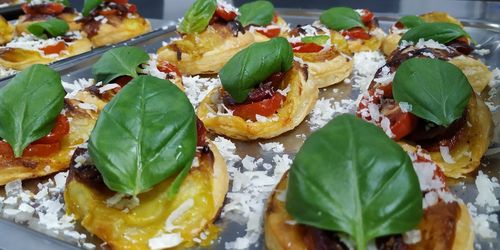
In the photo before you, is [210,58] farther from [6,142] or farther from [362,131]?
[362,131]

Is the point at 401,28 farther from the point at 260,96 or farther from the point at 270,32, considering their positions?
the point at 260,96

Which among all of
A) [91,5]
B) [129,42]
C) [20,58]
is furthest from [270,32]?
[20,58]

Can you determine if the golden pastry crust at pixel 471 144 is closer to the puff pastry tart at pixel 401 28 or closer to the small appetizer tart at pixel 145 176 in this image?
the small appetizer tart at pixel 145 176

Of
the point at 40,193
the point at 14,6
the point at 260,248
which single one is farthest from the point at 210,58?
the point at 14,6

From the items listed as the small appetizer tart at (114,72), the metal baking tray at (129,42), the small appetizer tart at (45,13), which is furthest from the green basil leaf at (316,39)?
the small appetizer tart at (45,13)

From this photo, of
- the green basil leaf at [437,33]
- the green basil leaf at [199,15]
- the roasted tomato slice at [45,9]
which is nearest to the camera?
the green basil leaf at [437,33]

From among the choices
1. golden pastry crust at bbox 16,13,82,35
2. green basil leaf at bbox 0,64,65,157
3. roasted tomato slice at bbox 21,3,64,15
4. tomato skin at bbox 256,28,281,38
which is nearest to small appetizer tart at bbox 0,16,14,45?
golden pastry crust at bbox 16,13,82,35
